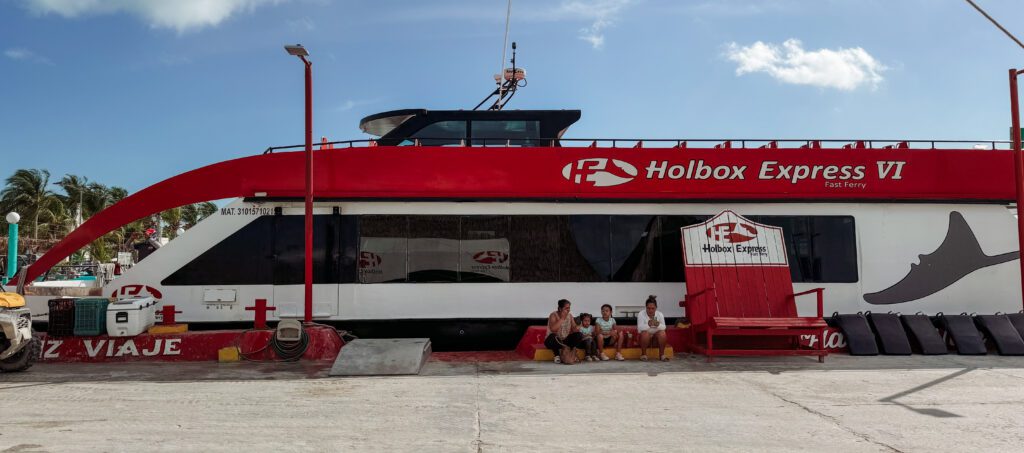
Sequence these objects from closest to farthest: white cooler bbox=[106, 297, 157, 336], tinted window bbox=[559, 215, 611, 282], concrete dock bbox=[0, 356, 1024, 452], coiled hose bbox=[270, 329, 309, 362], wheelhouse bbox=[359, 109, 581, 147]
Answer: concrete dock bbox=[0, 356, 1024, 452] < white cooler bbox=[106, 297, 157, 336] < coiled hose bbox=[270, 329, 309, 362] < tinted window bbox=[559, 215, 611, 282] < wheelhouse bbox=[359, 109, 581, 147]

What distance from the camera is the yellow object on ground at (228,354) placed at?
9156 millimetres

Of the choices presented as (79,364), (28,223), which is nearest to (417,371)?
(79,364)

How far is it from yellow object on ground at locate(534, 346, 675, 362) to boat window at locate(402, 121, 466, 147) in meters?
3.79

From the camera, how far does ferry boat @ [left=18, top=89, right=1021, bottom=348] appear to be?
9.80 metres

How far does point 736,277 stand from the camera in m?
10.0

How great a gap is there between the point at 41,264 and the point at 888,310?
1340 centimetres

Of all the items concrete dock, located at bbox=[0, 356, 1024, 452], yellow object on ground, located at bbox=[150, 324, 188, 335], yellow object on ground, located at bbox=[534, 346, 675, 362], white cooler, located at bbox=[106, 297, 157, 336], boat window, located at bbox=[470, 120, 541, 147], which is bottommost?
concrete dock, located at bbox=[0, 356, 1024, 452]

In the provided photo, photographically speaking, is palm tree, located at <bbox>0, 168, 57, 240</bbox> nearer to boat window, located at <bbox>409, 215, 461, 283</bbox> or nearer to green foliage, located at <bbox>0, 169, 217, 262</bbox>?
green foliage, located at <bbox>0, 169, 217, 262</bbox>

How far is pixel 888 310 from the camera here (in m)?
10.5

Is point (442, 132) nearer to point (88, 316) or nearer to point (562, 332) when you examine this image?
point (562, 332)

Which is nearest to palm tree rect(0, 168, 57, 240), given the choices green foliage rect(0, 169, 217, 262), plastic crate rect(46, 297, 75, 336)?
green foliage rect(0, 169, 217, 262)

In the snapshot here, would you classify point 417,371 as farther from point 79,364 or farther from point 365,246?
point 79,364

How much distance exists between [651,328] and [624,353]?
0.55m

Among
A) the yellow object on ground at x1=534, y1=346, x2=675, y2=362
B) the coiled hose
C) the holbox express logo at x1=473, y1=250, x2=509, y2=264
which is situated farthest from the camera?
the holbox express logo at x1=473, y1=250, x2=509, y2=264
